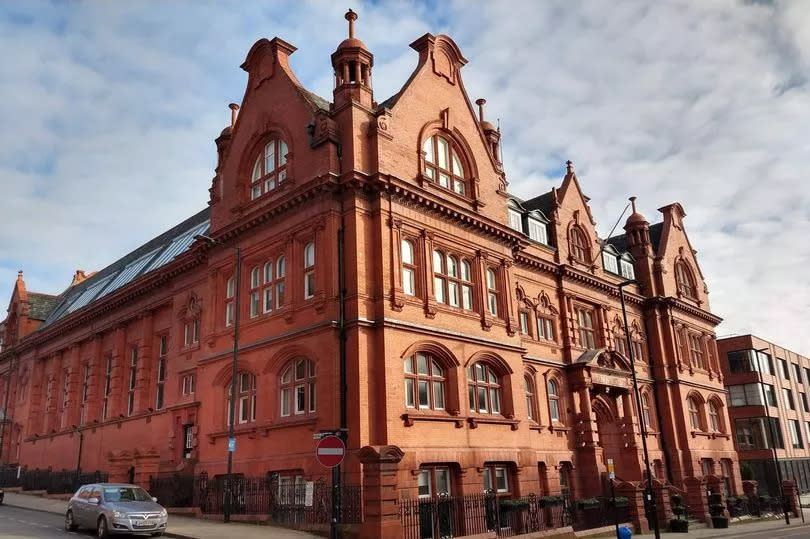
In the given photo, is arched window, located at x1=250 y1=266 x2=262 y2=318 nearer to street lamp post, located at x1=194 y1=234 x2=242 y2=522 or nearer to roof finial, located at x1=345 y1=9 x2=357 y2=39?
street lamp post, located at x1=194 y1=234 x2=242 y2=522

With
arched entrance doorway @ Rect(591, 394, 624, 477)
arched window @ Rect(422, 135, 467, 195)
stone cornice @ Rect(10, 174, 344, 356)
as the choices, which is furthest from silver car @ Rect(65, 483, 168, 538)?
arched entrance doorway @ Rect(591, 394, 624, 477)

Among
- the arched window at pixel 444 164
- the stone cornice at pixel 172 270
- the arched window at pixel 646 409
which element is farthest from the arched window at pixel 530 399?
the stone cornice at pixel 172 270

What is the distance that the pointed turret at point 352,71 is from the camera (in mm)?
27250

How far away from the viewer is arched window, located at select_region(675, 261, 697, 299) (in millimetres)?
50688

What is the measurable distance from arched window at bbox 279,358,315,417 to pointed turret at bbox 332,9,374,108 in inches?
418

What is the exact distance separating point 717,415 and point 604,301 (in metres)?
16.1

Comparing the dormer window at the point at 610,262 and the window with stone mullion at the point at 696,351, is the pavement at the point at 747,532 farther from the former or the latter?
the dormer window at the point at 610,262

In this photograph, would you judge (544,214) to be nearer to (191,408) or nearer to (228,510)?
(191,408)

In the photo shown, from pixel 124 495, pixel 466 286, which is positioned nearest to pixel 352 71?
pixel 466 286

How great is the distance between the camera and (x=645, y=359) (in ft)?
148

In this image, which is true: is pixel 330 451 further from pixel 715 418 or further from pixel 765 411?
pixel 765 411

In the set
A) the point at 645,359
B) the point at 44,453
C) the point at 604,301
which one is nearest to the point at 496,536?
the point at 604,301

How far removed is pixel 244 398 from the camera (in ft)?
93.6

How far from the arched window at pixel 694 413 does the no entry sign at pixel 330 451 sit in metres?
35.5
